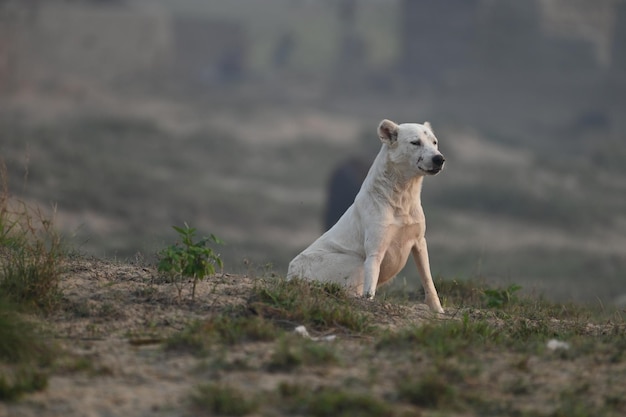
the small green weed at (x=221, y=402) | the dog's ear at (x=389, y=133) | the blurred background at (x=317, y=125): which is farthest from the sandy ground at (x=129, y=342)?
the dog's ear at (x=389, y=133)

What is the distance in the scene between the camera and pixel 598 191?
27.8 m

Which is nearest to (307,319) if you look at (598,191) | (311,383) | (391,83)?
(311,383)

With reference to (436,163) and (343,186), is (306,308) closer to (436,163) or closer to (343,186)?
(436,163)

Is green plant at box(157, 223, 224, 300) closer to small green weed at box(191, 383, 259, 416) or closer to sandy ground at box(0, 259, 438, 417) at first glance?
sandy ground at box(0, 259, 438, 417)

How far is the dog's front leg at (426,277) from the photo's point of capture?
7332 mm

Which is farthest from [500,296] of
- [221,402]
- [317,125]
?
[317,125]

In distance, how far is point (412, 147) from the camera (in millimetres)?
7242

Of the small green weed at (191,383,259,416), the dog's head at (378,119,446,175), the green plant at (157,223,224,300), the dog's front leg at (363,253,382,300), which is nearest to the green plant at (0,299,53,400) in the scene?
the small green weed at (191,383,259,416)

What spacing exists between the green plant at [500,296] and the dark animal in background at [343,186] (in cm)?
1123

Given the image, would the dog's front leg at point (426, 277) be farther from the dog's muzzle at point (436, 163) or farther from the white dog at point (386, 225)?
the dog's muzzle at point (436, 163)

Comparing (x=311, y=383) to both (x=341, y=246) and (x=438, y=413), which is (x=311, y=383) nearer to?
(x=438, y=413)

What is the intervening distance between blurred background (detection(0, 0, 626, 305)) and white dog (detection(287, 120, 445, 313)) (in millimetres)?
623

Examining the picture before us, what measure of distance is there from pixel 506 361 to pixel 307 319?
1237mm

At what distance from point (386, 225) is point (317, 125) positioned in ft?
94.6
